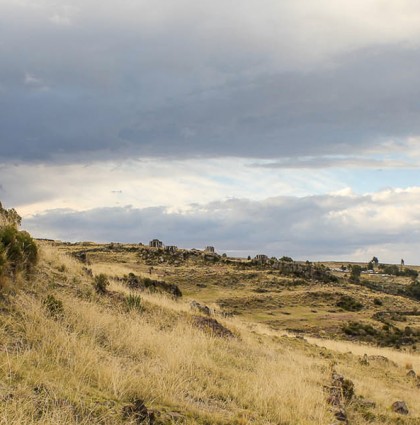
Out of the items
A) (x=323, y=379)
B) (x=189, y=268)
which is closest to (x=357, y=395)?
(x=323, y=379)

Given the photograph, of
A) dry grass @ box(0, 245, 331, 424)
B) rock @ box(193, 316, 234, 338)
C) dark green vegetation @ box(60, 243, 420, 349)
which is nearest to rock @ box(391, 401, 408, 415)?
dry grass @ box(0, 245, 331, 424)

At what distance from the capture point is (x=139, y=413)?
6.71 metres

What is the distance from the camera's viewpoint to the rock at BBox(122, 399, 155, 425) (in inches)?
261

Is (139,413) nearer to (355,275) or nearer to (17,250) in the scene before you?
(17,250)

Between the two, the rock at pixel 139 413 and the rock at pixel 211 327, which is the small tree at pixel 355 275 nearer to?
the rock at pixel 211 327

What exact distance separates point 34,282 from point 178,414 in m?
7.77

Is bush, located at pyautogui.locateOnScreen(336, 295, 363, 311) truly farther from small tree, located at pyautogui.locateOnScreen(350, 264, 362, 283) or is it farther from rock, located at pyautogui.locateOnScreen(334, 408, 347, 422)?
rock, located at pyautogui.locateOnScreen(334, 408, 347, 422)

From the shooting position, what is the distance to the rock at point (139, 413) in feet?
21.7

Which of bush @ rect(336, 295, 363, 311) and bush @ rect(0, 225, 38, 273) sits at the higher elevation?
bush @ rect(0, 225, 38, 273)

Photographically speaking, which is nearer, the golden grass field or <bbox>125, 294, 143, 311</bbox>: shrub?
the golden grass field

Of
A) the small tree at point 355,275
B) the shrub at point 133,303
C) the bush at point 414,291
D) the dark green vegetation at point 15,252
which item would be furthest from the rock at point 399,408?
the bush at point 414,291

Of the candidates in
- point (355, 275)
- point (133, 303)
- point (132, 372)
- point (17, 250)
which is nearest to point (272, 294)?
point (133, 303)

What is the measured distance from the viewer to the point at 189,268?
65.8 m

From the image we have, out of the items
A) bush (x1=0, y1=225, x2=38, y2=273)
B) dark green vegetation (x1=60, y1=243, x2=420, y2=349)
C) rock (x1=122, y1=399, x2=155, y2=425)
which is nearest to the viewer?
rock (x1=122, y1=399, x2=155, y2=425)
